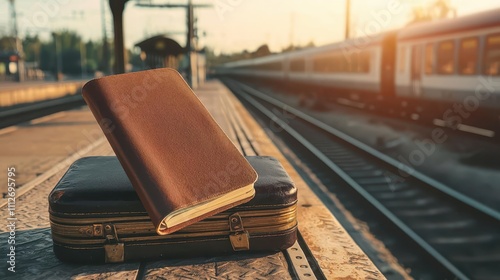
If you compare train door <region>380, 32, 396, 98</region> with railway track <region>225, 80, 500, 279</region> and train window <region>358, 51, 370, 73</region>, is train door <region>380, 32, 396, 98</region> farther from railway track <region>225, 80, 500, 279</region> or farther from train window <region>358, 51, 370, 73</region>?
railway track <region>225, 80, 500, 279</region>

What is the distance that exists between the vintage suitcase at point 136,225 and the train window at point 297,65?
24.0m

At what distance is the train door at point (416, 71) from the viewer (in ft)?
42.2

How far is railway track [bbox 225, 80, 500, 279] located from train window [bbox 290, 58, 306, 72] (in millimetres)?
17692

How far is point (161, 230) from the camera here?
240 cm

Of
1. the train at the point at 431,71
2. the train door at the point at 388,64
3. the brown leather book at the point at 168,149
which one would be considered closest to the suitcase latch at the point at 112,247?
the brown leather book at the point at 168,149

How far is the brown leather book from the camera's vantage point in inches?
94.3

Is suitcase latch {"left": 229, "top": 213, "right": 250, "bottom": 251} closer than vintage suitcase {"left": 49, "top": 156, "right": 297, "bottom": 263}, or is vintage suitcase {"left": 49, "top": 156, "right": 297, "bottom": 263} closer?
vintage suitcase {"left": 49, "top": 156, "right": 297, "bottom": 263}

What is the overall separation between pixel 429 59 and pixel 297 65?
16299mm

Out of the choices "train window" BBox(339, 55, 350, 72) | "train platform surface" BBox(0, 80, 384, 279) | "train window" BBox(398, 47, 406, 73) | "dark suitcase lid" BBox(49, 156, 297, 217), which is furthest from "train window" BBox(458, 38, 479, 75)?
"dark suitcase lid" BBox(49, 156, 297, 217)

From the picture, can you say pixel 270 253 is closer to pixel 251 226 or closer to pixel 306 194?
pixel 251 226

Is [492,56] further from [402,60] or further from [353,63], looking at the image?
[353,63]

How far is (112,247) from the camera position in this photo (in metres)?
2.62

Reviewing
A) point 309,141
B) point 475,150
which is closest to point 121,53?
point 309,141

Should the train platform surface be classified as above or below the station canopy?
below
